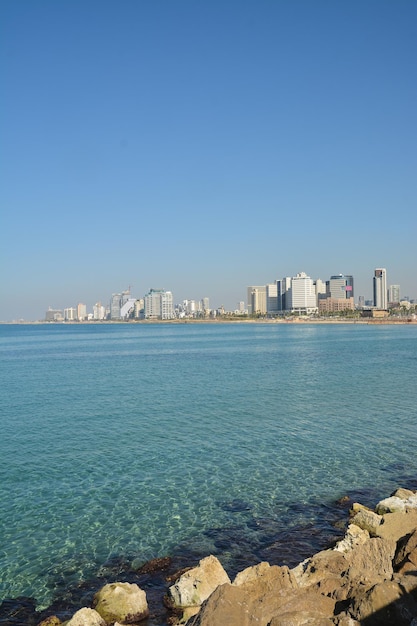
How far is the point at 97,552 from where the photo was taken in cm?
1352

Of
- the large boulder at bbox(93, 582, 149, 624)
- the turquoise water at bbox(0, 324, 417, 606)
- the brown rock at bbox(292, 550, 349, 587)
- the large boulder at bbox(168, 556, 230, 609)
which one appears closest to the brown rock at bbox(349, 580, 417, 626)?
the brown rock at bbox(292, 550, 349, 587)

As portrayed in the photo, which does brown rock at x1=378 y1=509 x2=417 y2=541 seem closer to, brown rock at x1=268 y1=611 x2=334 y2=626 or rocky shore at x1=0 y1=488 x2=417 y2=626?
rocky shore at x1=0 y1=488 x2=417 y2=626

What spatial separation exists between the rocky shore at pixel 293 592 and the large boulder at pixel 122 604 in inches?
0.7

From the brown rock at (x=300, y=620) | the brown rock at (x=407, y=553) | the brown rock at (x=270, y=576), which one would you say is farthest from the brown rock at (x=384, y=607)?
the brown rock at (x=407, y=553)

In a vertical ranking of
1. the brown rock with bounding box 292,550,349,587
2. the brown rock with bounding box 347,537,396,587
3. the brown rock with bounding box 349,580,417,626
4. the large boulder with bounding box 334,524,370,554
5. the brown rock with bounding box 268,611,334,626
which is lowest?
the large boulder with bounding box 334,524,370,554

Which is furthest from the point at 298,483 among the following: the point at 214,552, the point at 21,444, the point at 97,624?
the point at 21,444

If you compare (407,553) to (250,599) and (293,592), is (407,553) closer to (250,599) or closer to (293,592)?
(293,592)

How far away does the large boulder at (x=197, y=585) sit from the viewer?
10664 mm

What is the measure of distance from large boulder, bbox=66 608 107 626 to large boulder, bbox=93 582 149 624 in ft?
1.81

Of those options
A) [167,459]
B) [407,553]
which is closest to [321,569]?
[407,553]

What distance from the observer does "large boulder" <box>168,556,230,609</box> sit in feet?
35.0

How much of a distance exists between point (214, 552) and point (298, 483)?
20.0ft

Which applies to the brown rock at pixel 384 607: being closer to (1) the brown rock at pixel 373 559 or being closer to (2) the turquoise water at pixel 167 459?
(1) the brown rock at pixel 373 559

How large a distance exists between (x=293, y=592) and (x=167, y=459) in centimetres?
1287
